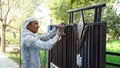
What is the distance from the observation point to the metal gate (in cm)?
443

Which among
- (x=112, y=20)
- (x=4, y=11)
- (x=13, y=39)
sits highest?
(x=4, y=11)

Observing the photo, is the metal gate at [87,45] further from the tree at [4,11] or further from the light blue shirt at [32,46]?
the tree at [4,11]

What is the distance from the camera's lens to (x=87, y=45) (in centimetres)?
488

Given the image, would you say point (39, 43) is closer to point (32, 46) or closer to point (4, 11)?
point (32, 46)

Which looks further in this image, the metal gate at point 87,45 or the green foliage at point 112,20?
the green foliage at point 112,20

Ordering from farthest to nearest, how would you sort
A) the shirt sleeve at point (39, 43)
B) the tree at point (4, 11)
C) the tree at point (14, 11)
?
1. the tree at point (14, 11)
2. the tree at point (4, 11)
3. the shirt sleeve at point (39, 43)

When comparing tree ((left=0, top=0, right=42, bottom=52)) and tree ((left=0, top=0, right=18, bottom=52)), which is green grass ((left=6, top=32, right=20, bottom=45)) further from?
tree ((left=0, top=0, right=18, bottom=52))

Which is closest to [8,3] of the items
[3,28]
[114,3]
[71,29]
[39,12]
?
[3,28]

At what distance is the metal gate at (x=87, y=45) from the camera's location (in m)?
4.43

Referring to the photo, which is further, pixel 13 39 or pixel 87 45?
pixel 13 39

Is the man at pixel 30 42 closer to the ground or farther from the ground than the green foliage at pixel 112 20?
closer to the ground

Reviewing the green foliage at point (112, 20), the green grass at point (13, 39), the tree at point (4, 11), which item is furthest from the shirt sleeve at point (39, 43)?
the green grass at point (13, 39)

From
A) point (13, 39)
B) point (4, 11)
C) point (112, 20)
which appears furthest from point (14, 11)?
point (112, 20)

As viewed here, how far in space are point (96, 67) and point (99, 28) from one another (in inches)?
21.1
